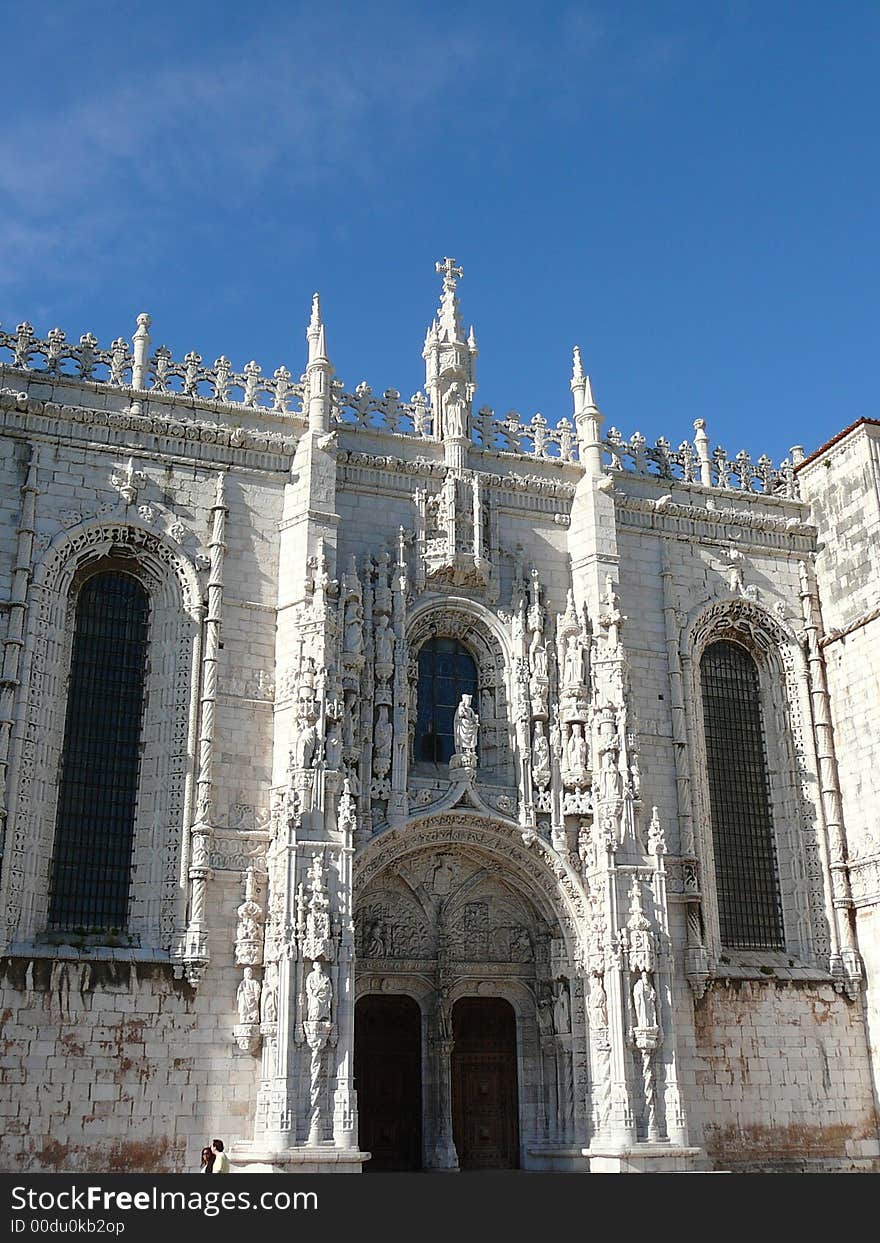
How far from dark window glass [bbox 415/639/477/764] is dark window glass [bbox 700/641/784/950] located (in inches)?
183

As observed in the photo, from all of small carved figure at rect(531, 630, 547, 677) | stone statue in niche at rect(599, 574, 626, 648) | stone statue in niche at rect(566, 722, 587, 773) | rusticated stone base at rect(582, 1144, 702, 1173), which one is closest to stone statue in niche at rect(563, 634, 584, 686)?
small carved figure at rect(531, 630, 547, 677)

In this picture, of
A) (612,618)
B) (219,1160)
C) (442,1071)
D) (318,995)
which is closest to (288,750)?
(318,995)

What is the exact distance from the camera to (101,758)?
791 inches

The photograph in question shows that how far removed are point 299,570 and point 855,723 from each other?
10267mm

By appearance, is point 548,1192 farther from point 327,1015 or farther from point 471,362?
point 471,362

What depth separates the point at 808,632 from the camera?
24984 mm

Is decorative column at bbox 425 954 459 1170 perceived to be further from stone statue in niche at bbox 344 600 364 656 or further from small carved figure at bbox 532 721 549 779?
stone statue in niche at bbox 344 600 364 656

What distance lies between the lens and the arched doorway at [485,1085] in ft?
69.1

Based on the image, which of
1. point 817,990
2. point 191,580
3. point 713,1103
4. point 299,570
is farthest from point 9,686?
point 817,990

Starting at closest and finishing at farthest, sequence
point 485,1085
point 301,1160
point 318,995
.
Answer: point 301,1160 → point 318,995 → point 485,1085

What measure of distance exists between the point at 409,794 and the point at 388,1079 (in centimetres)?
442

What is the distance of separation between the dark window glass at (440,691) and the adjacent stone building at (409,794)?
0.19 ft

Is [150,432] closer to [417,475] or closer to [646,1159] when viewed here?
[417,475]

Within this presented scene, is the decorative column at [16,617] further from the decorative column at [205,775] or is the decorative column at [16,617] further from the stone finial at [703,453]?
the stone finial at [703,453]
